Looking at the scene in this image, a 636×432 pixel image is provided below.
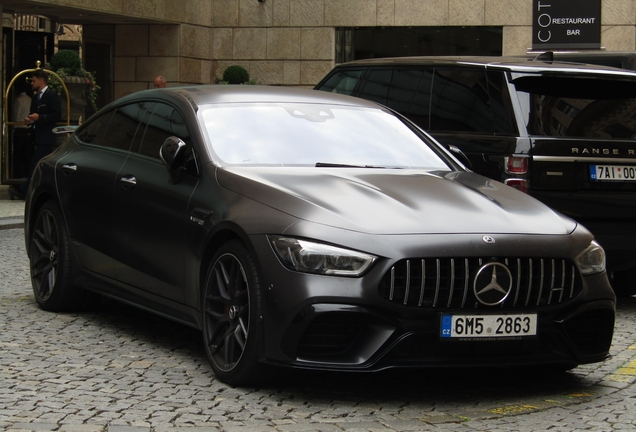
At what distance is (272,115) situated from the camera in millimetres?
7012

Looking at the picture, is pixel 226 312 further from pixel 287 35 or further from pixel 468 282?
pixel 287 35

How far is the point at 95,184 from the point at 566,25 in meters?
15.1

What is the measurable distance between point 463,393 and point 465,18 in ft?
70.2

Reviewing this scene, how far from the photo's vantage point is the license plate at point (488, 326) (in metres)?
5.56

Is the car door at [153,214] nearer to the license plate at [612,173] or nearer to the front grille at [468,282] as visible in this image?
the front grille at [468,282]

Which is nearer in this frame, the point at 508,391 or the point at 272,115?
the point at 508,391

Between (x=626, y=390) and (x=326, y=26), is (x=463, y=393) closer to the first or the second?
(x=626, y=390)

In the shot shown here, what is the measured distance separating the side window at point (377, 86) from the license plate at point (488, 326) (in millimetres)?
4803

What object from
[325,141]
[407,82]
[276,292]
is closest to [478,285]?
[276,292]

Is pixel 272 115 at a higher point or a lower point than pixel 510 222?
higher

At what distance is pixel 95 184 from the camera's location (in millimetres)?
7652

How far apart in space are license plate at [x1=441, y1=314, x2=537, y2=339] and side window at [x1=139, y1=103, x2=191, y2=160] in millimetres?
2088

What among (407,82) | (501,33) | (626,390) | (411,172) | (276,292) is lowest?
(626,390)

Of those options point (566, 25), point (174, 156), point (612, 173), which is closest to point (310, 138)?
point (174, 156)
